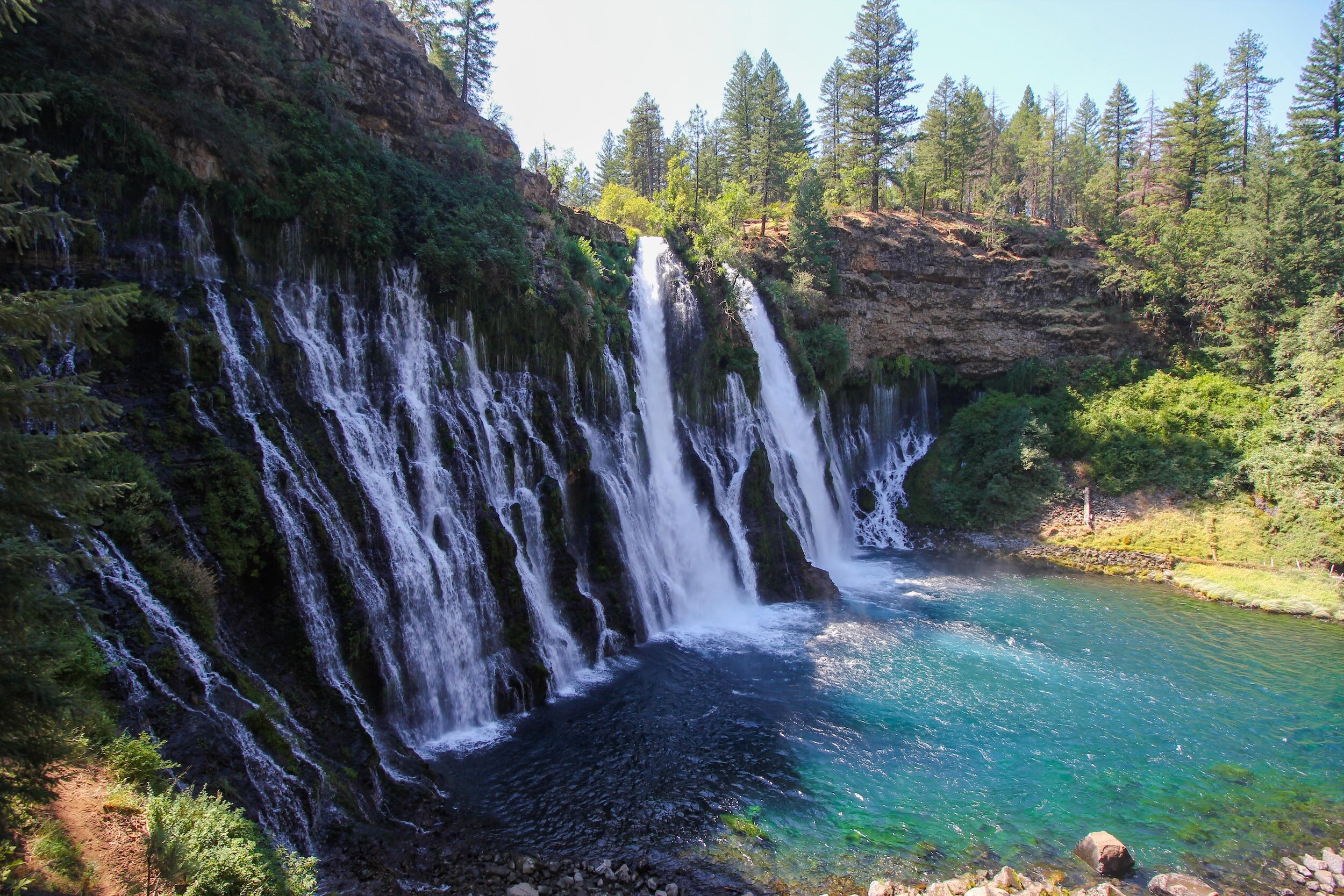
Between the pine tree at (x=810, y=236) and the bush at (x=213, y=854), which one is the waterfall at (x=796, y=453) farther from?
the bush at (x=213, y=854)

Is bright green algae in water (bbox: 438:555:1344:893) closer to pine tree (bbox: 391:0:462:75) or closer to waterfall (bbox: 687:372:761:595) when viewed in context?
waterfall (bbox: 687:372:761:595)

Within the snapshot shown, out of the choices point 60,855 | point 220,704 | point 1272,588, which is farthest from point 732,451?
point 60,855

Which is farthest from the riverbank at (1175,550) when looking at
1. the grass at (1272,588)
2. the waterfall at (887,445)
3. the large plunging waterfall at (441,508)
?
the large plunging waterfall at (441,508)

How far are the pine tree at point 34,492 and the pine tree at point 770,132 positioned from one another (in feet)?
124

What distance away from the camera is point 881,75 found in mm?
43375

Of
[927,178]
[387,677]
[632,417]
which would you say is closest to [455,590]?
[387,677]

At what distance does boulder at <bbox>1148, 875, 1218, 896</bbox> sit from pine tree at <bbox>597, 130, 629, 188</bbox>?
177 feet

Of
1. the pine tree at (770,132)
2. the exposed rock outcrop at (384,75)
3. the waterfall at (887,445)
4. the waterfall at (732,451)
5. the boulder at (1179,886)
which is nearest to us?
the boulder at (1179,886)

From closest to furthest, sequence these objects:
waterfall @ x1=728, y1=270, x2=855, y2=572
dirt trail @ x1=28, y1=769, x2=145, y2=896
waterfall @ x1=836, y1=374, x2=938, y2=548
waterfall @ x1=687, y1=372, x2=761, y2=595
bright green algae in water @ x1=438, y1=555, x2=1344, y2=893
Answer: dirt trail @ x1=28, y1=769, x2=145, y2=896
bright green algae in water @ x1=438, y1=555, x2=1344, y2=893
waterfall @ x1=687, y1=372, x2=761, y2=595
waterfall @ x1=728, y1=270, x2=855, y2=572
waterfall @ x1=836, y1=374, x2=938, y2=548

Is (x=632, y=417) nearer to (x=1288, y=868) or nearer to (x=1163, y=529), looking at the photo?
(x=1288, y=868)

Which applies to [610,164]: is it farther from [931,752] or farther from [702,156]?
[931,752]

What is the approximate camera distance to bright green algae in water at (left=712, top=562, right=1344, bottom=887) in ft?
37.3

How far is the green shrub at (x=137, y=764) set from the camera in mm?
7387

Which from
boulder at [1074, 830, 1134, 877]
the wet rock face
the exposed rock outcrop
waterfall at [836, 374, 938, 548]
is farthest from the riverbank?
the exposed rock outcrop
